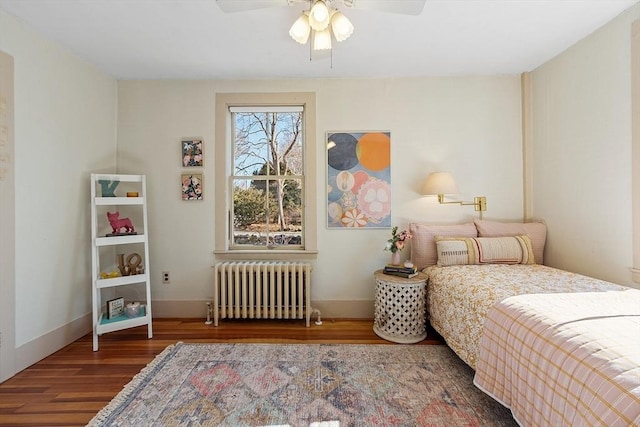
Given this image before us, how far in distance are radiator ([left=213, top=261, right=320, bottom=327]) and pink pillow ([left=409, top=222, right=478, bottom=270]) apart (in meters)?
1.09

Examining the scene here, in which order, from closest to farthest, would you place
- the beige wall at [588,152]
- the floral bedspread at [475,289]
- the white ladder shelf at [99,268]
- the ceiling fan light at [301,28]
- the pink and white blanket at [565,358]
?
1. the pink and white blanket at [565,358]
2. the ceiling fan light at [301,28]
3. the floral bedspread at [475,289]
4. the beige wall at [588,152]
5. the white ladder shelf at [99,268]

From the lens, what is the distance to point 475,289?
1991 millimetres

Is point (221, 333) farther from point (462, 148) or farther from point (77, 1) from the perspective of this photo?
point (462, 148)

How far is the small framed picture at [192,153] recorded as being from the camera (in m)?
3.11

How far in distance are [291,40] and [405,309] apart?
97.6 inches

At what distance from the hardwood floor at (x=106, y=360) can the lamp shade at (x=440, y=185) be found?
4.42ft

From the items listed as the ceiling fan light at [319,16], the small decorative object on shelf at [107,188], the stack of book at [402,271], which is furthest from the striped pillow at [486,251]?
the small decorative object on shelf at [107,188]

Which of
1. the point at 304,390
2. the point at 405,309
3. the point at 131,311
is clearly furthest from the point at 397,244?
the point at 131,311

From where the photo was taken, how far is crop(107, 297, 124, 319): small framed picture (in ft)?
8.59

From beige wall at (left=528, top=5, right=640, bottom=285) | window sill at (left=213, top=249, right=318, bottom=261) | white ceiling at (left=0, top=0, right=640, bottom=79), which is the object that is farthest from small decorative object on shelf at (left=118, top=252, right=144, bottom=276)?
beige wall at (left=528, top=5, right=640, bottom=285)

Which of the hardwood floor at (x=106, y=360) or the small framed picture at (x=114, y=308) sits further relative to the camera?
the small framed picture at (x=114, y=308)

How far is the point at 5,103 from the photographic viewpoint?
2.05 metres

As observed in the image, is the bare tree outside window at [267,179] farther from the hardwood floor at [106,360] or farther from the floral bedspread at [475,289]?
the floral bedspread at [475,289]

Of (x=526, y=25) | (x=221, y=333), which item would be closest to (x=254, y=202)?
(x=221, y=333)
